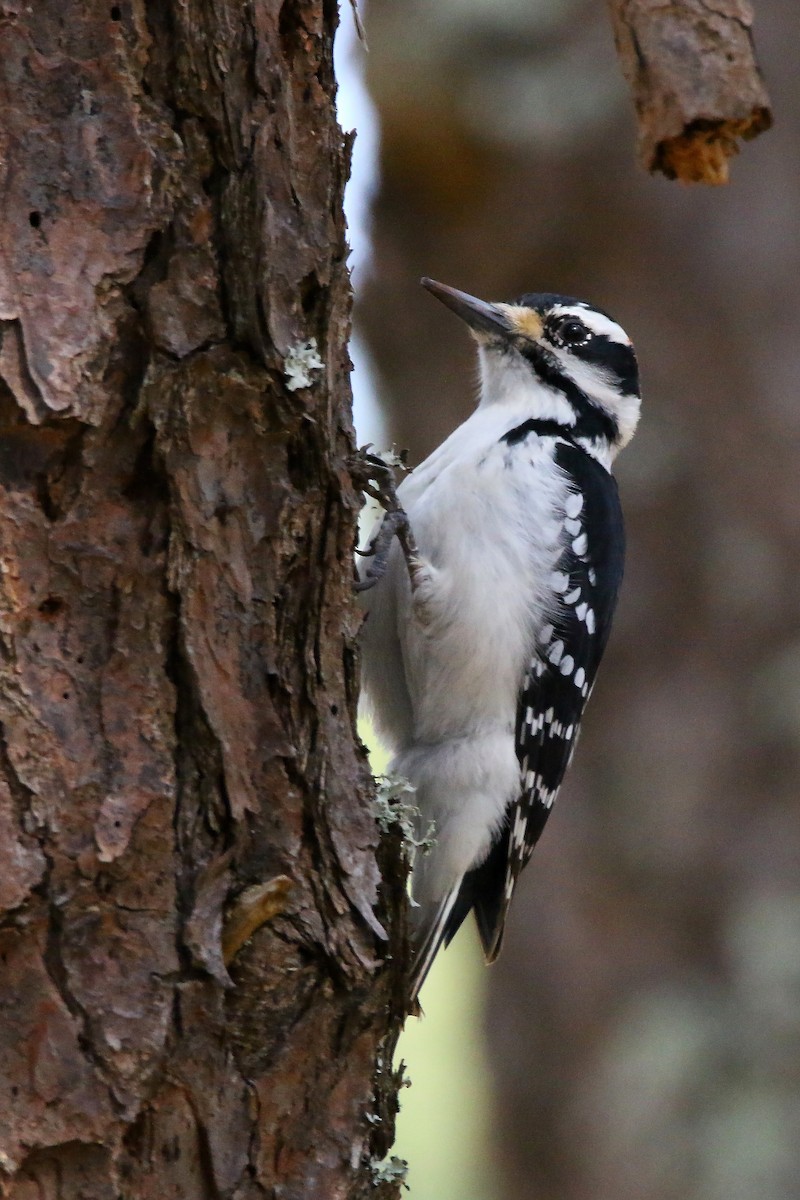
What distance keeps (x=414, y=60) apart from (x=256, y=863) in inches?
142

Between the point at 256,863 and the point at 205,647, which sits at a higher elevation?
the point at 205,647

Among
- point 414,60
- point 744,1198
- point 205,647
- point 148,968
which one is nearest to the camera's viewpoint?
point 148,968

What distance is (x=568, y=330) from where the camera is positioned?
427 centimetres

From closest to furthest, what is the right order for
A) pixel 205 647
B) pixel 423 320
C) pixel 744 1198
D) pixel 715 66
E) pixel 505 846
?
pixel 205 647
pixel 715 66
pixel 505 846
pixel 744 1198
pixel 423 320

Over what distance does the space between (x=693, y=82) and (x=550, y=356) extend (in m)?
1.94

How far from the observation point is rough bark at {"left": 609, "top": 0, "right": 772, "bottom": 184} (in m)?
2.28

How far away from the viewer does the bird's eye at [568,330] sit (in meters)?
4.26

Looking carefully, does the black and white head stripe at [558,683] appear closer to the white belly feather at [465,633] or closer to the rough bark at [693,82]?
the white belly feather at [465,633]

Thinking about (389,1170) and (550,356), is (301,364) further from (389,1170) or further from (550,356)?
(550,356)

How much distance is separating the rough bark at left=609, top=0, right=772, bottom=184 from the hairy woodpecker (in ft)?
4.66

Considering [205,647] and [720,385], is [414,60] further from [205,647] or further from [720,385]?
[205,647]

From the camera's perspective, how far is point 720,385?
5.01 meters

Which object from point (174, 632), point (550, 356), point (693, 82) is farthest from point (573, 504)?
point (174, 632)

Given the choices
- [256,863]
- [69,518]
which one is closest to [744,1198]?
[256,863]
